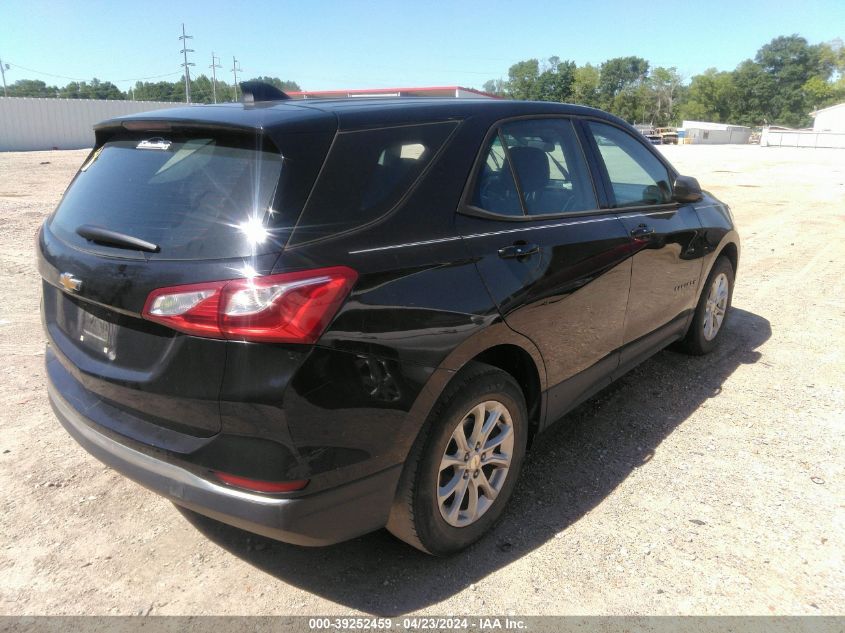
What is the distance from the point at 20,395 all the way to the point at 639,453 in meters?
3.84

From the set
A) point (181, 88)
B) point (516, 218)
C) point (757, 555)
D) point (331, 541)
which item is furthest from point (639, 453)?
point (181, 88)

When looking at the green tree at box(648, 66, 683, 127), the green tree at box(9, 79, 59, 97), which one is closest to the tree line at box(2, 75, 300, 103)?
the green tree at box(9, 79, 59, 97)

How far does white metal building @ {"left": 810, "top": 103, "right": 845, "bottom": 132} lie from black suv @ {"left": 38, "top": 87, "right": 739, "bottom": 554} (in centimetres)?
10197

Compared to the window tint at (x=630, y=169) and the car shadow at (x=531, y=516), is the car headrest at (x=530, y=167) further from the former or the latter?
the car shadow at (x=531, y=516)

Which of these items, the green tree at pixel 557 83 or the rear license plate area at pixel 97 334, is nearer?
the rear license plate area at pixel 97 334

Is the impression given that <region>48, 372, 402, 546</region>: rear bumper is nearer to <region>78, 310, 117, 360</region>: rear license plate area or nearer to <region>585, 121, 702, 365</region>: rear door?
<region>78, 310, 117, 360</region>: rear license plate area

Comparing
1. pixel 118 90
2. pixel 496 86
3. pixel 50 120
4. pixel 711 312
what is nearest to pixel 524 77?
pixel 496 86

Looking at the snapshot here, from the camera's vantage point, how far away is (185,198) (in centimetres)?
229

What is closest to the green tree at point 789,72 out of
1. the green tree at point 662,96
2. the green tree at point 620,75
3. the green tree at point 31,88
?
Answer: the green tree at point 662,96

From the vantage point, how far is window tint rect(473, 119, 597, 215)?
9.41 feet

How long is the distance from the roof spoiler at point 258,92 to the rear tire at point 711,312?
3.39m

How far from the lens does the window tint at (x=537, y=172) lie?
2867 millimetres

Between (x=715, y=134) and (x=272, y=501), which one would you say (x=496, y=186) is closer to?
(x=272, y=501)

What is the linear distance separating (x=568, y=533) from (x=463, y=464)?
2.27 feet
